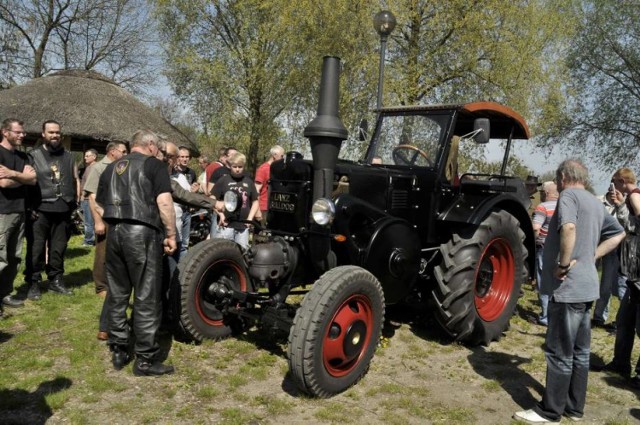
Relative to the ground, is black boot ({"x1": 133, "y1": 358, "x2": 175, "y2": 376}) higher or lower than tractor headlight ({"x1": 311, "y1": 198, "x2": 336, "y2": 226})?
lower

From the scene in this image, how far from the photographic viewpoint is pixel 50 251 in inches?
245

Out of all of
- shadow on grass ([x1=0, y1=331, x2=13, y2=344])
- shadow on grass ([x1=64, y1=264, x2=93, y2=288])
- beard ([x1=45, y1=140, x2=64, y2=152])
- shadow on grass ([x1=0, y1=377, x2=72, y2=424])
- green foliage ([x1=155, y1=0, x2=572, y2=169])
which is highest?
green foliage ([x1=155, y1=0, x2=572, y2=169])

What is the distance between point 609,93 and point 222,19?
1422cm

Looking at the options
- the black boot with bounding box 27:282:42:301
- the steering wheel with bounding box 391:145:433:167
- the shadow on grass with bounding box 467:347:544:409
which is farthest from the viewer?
the black boot with bounding box 27:282:42:301

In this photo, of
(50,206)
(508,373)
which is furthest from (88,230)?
(508,373)

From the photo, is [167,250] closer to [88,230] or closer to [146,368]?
[146,368]

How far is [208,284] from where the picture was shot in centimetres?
468

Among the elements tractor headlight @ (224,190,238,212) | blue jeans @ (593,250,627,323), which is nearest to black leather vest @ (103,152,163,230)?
tractor headlight @ (224,190,238,212)

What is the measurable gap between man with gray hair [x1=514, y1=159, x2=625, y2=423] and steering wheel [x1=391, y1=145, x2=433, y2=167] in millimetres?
1700

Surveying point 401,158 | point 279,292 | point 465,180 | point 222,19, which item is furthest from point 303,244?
point 222,19

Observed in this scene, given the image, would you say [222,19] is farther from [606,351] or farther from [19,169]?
[606,351]

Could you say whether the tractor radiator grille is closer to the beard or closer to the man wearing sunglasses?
the man wearing sunglasses

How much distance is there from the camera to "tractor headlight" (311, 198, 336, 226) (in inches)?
151

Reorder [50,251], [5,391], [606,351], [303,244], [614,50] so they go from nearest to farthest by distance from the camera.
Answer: [5,391] → [303,244] → [606,351] → [50,251] → [614,50]
